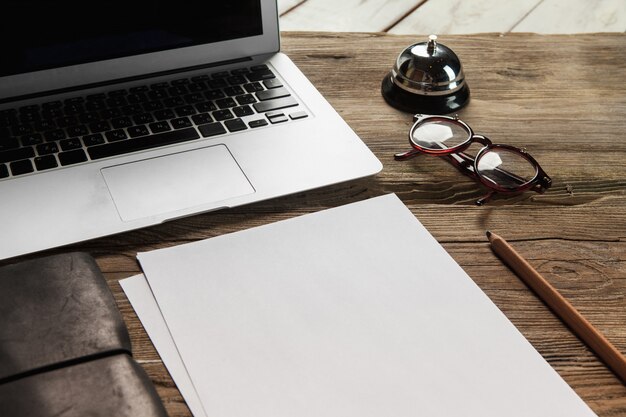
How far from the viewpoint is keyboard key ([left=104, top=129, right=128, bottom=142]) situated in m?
0.84

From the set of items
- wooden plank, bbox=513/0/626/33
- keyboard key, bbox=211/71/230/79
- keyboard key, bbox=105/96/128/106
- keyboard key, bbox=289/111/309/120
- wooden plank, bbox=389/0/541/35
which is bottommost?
keyboard key, bbox=289/111/309/120

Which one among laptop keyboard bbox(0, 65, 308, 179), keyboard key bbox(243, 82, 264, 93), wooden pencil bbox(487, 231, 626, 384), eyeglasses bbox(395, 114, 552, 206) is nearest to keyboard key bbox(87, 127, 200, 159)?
laptop keyboard bbox(0, 65, 308, 179)

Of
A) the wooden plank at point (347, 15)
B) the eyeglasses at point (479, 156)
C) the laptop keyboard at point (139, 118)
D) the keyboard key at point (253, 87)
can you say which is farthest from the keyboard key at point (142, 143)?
the wooden plank at point (347, 15)

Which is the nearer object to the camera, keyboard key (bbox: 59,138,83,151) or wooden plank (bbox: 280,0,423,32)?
keyboard key (bbox: 59,138,83,151)

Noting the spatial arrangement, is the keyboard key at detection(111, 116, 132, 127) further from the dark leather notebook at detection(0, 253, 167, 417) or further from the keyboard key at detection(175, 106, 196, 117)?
the dark leather notebook at detection(0, 253, 167, 417)

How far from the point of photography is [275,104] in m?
0.91

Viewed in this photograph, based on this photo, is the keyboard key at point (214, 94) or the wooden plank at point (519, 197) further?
the keyboard key at point (214, 94)

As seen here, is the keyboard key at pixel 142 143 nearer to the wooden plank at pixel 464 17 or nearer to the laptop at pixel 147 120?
the laptop at pixel 147 120

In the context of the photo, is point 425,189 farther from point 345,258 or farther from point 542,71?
point 542,71

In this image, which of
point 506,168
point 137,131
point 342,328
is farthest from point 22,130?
point 506,168

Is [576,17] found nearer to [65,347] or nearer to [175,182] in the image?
[175,182]

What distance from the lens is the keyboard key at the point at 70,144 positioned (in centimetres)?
82

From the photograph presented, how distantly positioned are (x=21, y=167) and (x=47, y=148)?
40 mm

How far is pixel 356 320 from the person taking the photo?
2.10 ft
